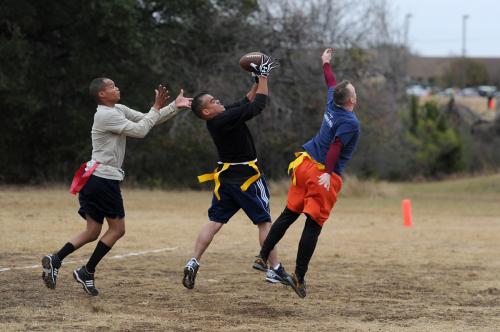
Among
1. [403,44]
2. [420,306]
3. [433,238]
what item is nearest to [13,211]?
[433,238]

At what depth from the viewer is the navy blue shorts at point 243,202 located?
877 cm

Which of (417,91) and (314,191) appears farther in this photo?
(417,91)

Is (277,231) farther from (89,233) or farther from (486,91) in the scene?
(486,91)

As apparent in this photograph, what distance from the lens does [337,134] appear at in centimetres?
820

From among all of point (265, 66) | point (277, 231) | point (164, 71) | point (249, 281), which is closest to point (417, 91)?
point (164, 71)

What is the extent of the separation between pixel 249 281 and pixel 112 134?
236cm

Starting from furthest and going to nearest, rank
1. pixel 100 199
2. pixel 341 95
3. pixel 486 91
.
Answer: pixel 486 91, pixel 100 199, pixel 341 95

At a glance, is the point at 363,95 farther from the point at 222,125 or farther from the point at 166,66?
the point at 222,125

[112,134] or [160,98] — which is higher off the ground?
[160,98]

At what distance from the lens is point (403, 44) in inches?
2087

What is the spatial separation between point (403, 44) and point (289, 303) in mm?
46378

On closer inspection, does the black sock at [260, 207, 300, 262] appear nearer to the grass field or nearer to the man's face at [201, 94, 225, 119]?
the grass field

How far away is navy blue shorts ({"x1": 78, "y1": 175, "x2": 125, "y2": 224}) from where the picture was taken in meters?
8.34

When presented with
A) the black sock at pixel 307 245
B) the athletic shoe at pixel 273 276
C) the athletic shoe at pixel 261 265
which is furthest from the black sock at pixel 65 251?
the black sock at pixel 307 245
